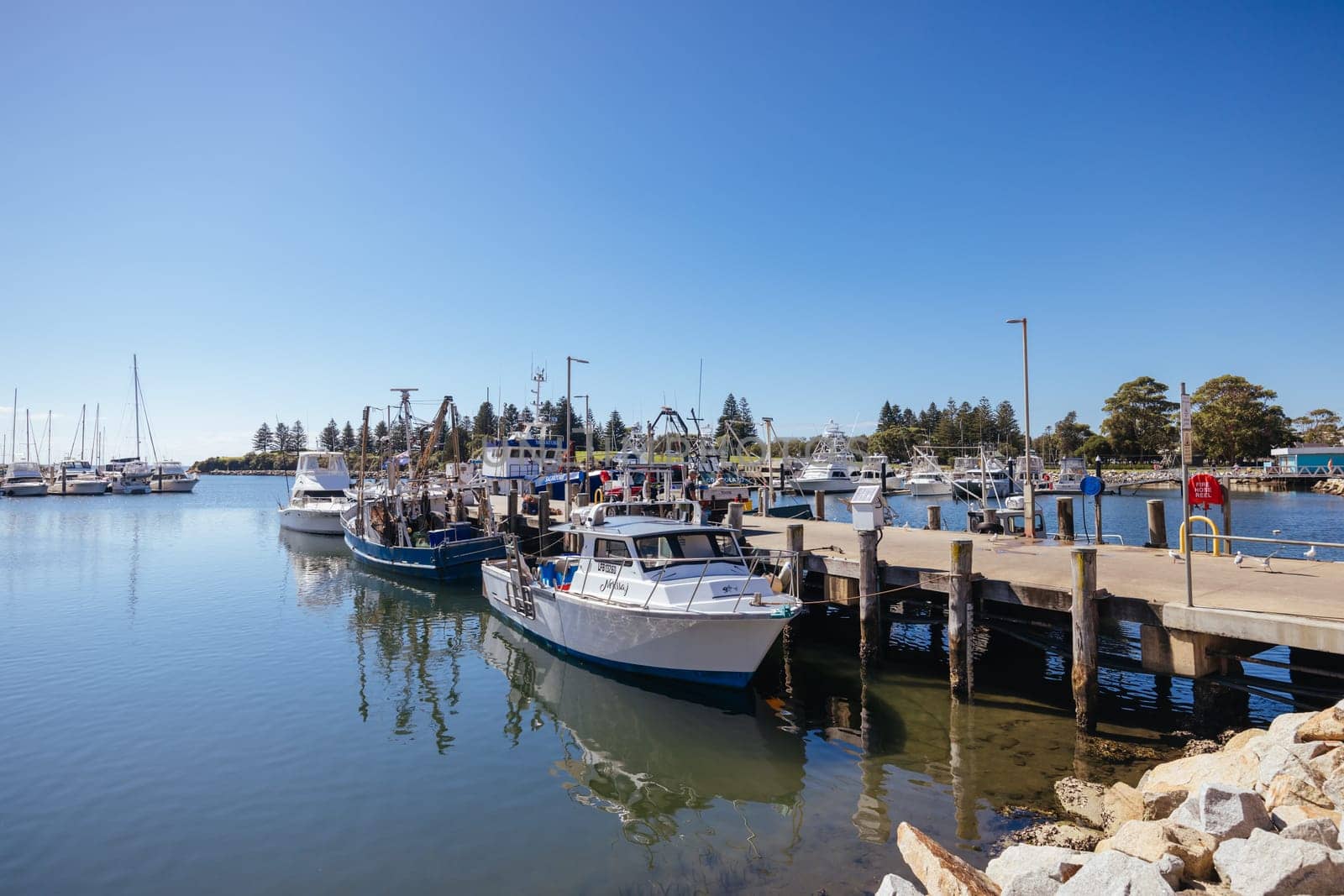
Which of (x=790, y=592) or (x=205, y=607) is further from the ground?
(x=790, y=592)

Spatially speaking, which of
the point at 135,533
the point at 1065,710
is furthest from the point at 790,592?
the point at 135,533

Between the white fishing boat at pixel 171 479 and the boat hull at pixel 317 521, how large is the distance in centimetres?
5962

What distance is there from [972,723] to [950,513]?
5032 centimetres

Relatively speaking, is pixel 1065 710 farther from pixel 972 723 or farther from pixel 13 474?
pixel 13 474

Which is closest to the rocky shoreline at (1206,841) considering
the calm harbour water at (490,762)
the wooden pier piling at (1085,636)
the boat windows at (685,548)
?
the calm harbour water at (490,762)

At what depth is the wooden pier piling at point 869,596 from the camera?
14.0 metres

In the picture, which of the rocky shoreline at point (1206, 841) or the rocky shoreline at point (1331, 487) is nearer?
the rocky shoreline at point (1206, 841)

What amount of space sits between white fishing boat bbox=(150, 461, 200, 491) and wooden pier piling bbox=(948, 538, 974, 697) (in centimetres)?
10525

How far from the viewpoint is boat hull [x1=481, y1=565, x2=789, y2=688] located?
12.5m

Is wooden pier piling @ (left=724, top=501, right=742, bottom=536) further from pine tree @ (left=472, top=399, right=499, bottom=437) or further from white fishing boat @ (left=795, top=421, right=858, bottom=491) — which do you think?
pine tree @ (left=472, top=399, right=499, bottom=437)

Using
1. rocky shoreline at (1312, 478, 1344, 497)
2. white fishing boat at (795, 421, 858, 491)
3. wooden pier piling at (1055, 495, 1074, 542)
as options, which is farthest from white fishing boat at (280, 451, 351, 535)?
rocky shoreline at (1312, 478, 1344, 497)

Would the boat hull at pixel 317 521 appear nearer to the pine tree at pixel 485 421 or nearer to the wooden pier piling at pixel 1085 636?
the wooden pier piling at pixel 1085 636

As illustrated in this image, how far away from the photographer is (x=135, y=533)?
45.9m

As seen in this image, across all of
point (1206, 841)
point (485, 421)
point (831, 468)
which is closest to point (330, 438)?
point (485, 421)
